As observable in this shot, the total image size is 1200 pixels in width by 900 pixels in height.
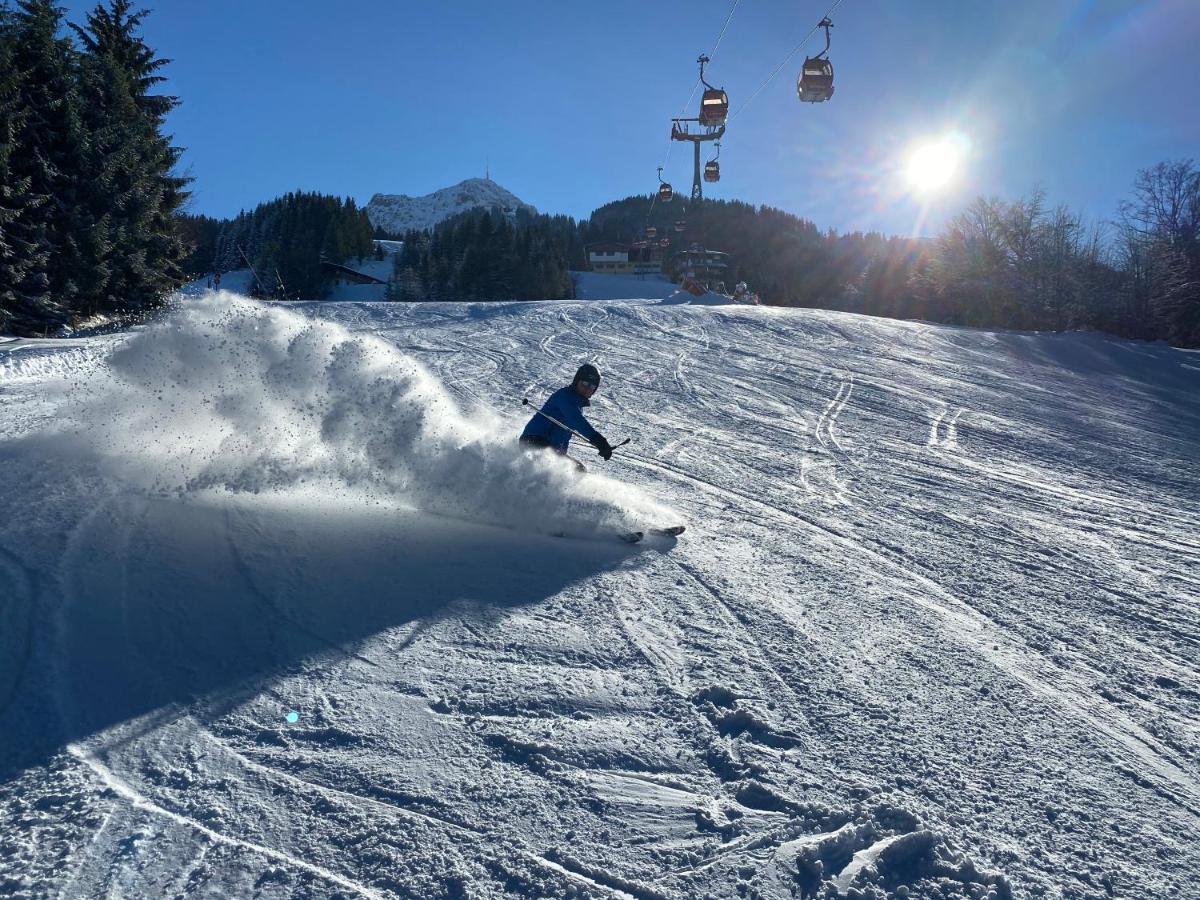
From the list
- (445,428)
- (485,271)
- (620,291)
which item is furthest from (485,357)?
(620,291)

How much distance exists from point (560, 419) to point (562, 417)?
0.03 metres

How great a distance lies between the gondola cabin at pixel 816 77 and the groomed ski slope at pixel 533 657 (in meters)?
12.0

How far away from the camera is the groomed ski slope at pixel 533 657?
261 centimetres

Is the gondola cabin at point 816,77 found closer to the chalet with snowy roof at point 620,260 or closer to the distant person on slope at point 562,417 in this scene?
Result: the distant person on slope at point 562,417

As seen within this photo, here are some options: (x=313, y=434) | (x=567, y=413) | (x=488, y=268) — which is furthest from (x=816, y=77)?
(x=488, y=268)

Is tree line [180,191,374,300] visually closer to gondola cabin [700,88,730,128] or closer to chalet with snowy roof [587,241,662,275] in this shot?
chalet with snowy roof [587,241,662,275]

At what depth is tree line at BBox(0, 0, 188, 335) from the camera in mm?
19016

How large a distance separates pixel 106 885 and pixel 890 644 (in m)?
4.02

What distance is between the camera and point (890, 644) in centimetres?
432

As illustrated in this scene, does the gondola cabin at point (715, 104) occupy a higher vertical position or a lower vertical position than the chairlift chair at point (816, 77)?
higher

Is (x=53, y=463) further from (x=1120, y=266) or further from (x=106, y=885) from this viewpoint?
(x=1120, y=266)

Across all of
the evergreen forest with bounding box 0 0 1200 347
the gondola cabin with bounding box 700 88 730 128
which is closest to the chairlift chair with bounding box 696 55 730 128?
the gondola cabin with bounding box 700 88 730 128

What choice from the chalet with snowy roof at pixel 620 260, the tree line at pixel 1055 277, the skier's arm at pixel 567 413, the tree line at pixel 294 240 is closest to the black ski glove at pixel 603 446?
the skier's arm at pixel 567 413

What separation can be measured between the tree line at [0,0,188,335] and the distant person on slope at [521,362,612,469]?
742 inches
